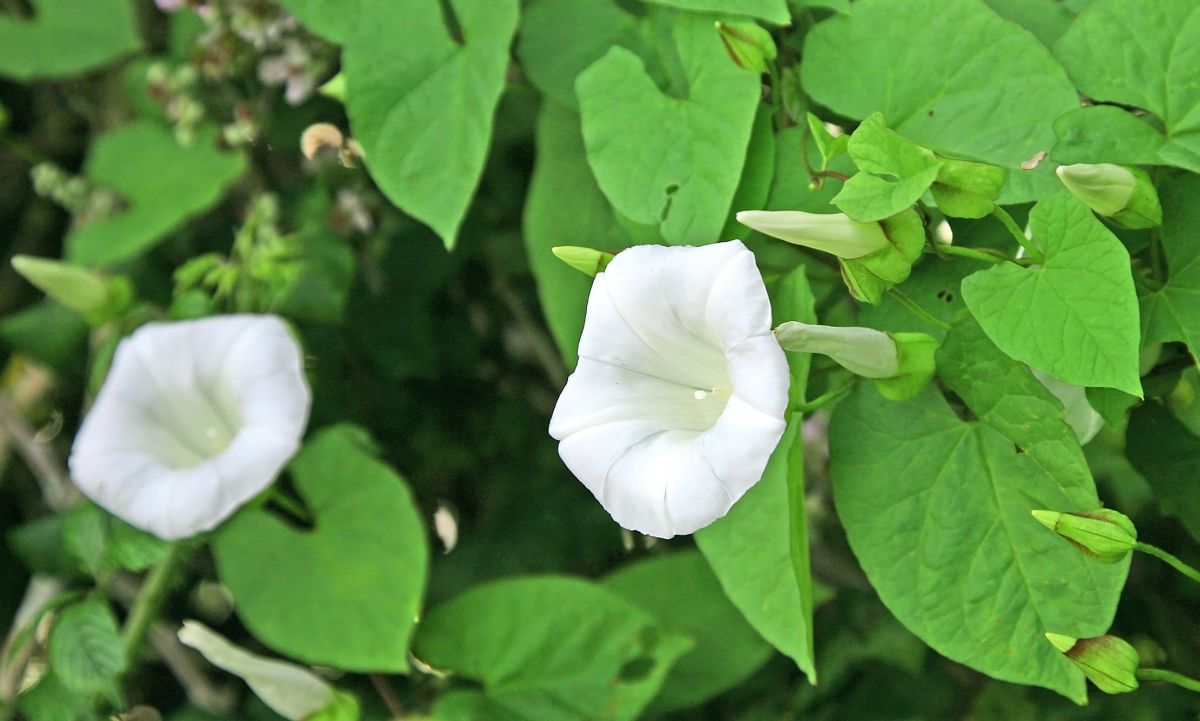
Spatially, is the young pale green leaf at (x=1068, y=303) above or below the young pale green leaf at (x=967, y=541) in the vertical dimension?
above

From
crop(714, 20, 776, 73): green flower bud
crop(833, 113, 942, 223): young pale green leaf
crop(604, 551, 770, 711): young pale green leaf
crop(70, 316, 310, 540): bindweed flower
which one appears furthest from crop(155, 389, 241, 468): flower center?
crop(833, 113, 942, 223): young pale green leaf

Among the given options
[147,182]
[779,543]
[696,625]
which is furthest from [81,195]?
[779,543]

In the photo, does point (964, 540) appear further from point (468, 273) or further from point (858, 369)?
point (468, 273)

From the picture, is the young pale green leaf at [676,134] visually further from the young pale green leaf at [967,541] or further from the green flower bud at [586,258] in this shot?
the young pale green leaf at [967,541]

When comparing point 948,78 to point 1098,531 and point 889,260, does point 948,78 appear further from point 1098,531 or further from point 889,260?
point 1098,531

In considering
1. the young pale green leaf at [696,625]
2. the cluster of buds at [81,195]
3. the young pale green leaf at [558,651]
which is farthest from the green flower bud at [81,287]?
the young pale green leaf at [696,625]

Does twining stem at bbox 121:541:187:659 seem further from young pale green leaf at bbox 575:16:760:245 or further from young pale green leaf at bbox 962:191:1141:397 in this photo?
young pale green leaf at bbox 962:191:1141:397
